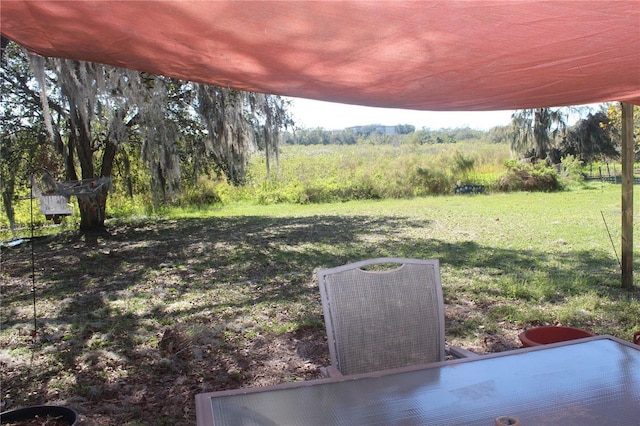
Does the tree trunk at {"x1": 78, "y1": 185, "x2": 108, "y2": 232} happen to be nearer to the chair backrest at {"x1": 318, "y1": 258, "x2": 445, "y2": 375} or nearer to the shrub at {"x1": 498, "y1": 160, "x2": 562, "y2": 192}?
the chair backrest at {"x1": 318, "y1": 258, "x2": 445, "y2": 375}

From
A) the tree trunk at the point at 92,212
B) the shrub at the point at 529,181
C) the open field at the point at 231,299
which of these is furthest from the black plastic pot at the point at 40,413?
the shrub at the point at 529,181

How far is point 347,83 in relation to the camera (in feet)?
7.14

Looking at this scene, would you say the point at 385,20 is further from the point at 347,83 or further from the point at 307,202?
the point at 307,202

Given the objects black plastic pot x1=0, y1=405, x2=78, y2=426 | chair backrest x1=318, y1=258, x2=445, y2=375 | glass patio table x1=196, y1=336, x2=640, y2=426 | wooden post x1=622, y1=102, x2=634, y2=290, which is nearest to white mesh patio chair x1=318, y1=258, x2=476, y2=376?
chair backrest x1=318, y1=258, x2=445, y2=375

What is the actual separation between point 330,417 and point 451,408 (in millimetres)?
288

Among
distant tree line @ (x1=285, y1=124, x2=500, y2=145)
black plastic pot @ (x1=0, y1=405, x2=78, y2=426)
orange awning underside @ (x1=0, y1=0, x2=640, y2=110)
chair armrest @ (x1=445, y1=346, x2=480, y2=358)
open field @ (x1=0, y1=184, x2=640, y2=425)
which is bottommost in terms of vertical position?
open field @ (x1=0, y1=184, x2=640, y2=425)

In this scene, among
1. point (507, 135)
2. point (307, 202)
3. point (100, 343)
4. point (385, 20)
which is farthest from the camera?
point (507, 135)

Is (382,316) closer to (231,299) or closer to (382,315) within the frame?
(382,315)

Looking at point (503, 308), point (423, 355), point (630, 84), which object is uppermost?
point (630, 84)

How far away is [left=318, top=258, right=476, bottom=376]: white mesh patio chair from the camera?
167 cm

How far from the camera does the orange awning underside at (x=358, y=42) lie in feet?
4.45

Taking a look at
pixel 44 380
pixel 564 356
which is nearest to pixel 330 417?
pixel 564 356

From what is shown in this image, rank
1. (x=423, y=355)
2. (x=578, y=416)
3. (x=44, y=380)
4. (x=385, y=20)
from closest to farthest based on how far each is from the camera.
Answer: (x=578, y=416) < (x=385, y=20) < (x=423, y=355) < (x=44, y=380)

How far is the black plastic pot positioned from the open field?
0.42 m
